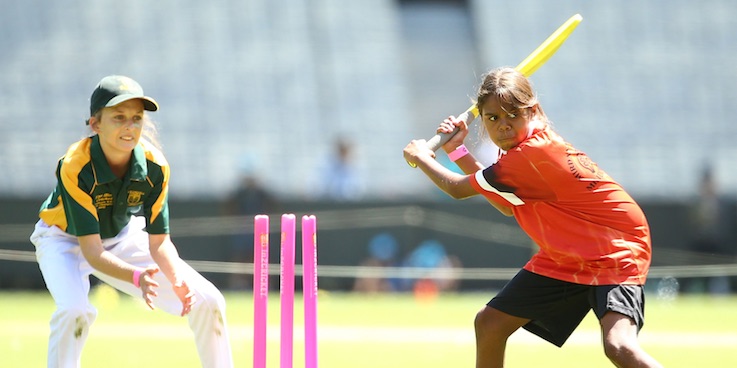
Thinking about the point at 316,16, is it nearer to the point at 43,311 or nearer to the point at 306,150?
the point at 306,150

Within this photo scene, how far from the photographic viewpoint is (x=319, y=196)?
13.2m

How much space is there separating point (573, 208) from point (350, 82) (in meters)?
12.7

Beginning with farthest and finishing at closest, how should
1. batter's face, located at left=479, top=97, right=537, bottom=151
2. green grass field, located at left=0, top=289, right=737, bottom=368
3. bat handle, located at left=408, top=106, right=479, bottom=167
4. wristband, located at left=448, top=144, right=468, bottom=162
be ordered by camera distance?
green grass field, located at left=0, top=289, right=737, bottom=368 < wristband, located at left=448, top=144, right=468, bottom=162 < bat handle, located at left=408, top=106, right=479, bottom=167 < batter's face, located at left=479, top=97, right=537, bottom=151

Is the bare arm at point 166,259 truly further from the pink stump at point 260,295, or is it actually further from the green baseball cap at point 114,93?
the green baseball cap at point 114,93

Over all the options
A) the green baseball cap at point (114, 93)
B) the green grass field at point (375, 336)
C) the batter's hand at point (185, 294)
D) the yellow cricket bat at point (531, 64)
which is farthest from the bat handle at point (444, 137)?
the green grass field at point (375, 336)

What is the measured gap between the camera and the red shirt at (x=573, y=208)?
457 cm

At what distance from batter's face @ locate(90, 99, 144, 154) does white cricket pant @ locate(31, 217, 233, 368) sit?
0.55 meters

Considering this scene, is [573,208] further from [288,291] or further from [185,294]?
[185,294]

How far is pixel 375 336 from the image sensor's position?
8.59 m

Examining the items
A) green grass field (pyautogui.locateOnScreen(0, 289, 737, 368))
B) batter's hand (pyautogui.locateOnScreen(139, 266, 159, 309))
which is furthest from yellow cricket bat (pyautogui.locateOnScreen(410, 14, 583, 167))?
green grass field (pyautogui.locateOnScreen(0, 289, 737, 368))

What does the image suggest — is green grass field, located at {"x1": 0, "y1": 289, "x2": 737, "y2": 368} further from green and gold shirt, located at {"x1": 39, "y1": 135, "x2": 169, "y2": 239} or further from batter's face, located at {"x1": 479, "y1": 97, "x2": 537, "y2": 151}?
batter's face, located at {"x1": 479, "y1": 97, "x2": 537, "y2": 151}

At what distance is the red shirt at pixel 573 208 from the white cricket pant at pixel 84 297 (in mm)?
1402

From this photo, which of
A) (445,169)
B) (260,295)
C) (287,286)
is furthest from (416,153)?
(260,295)

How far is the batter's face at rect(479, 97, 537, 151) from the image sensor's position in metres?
4.66
